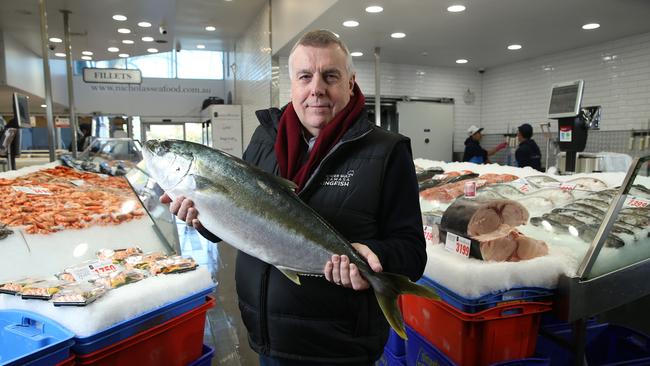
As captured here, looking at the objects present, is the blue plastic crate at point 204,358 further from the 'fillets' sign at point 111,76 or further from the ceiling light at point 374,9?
the 'fillets' sign at point 111,76

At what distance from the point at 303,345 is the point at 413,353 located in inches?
46.5

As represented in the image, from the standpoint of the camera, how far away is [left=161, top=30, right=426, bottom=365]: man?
133 centimetres

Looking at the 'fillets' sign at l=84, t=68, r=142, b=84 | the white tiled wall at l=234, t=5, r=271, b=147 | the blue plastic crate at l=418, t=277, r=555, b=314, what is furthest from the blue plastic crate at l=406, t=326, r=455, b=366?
the 'fillets' sign at l=84, t=68, r=142, b=84

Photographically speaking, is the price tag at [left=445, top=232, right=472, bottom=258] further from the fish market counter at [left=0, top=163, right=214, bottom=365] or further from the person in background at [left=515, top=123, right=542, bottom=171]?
the person in background at [left=515, top=123, right=542, bottom=171]

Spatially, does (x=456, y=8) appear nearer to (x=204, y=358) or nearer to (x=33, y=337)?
(x=204, y=358)

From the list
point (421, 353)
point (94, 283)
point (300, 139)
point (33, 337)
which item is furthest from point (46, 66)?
point (421, 353)

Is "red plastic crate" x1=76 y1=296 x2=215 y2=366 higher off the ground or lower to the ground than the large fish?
lower

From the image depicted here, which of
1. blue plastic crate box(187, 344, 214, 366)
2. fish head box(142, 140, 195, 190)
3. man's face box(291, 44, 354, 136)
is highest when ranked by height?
man's face box(291, 44, 354, 136)

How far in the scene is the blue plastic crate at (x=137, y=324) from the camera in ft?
4.99

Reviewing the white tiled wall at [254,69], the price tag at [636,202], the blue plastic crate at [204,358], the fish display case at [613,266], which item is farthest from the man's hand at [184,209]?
the white tiled wall at [254,69]

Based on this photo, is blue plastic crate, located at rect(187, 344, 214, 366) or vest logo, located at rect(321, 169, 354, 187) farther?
blue plastic crate, located at rect(187, 344, 214, 366)

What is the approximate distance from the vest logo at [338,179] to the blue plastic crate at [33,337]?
999 mm

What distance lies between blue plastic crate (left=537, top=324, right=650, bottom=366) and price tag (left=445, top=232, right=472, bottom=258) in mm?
646

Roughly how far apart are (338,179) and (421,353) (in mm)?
1340
